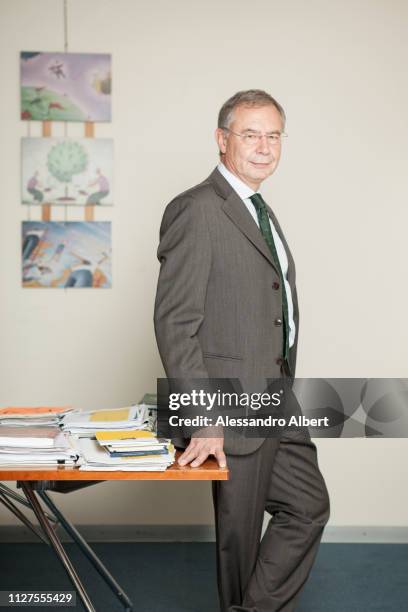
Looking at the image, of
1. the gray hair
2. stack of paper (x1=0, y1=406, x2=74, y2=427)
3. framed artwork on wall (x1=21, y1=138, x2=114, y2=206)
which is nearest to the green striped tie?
the gray hair

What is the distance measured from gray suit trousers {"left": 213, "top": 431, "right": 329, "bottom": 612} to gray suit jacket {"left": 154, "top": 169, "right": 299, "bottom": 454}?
0.44ft

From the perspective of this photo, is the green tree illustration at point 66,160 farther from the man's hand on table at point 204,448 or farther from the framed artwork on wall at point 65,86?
the man's hand on table at point 204,448

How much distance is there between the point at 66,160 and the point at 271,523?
86.5 inches

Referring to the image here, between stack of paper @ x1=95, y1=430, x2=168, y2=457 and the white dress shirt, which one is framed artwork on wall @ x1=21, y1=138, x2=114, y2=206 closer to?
the white dress shirt

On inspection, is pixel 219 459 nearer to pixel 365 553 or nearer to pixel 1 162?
pixel 365 553

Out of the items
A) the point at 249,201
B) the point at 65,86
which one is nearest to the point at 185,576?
the point at 249,201

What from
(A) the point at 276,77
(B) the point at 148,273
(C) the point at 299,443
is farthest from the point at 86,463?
(A) the point at 276,77

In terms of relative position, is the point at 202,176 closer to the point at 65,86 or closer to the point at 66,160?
the point at 66,160

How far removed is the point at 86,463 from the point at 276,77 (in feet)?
8.56

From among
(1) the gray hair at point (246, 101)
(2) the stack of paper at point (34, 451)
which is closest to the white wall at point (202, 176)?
(1) the gray hair at point (246, 101)

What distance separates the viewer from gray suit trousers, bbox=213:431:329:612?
8.79 ft

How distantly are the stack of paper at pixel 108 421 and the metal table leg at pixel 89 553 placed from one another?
11.9 inches

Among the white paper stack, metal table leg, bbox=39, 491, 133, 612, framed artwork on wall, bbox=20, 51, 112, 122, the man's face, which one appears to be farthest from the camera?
framed artwork on wall, bbox=20, 51, 112, 122

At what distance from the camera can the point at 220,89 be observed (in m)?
→ 4.31
